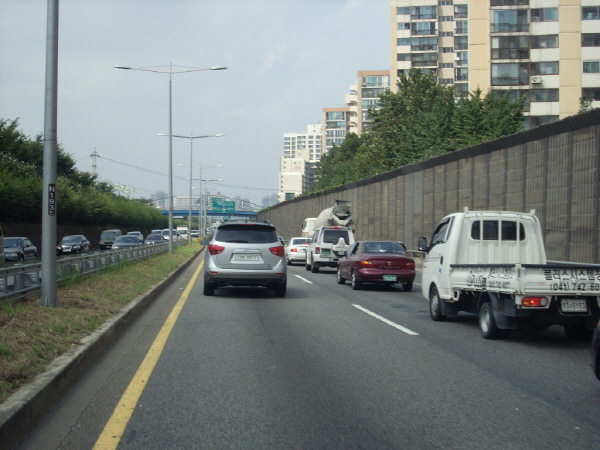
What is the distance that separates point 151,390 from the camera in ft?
21.3

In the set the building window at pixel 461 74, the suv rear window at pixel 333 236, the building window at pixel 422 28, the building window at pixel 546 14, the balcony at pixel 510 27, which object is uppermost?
the building window at pixel 422 28

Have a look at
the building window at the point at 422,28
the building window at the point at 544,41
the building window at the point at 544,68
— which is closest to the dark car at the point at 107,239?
the building window at the point at 544,68

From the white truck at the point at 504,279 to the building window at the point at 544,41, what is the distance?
4862 centimetres

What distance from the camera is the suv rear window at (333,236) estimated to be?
2798 centimetres

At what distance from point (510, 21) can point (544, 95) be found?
7.00 meters

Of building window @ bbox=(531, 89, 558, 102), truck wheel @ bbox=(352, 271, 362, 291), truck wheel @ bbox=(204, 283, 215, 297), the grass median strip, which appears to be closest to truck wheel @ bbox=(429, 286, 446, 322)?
the grass median strip

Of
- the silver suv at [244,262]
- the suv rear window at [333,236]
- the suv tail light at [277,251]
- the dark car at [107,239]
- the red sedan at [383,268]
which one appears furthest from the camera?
the dark car at [107,239]

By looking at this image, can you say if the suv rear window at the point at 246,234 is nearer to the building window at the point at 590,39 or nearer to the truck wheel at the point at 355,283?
the truck wheel at the point at 355,283

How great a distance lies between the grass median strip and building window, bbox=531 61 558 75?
159ft

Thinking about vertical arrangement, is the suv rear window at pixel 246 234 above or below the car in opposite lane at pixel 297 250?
above

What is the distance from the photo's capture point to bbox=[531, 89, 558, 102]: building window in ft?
179

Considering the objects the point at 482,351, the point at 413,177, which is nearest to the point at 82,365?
the point at 482,351

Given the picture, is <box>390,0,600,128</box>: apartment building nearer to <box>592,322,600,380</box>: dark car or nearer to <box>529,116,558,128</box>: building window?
<box>529,116,558,128</box>: building window

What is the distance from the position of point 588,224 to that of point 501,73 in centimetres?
4086
